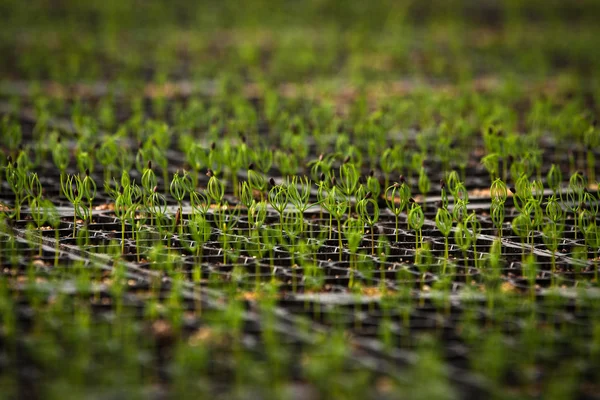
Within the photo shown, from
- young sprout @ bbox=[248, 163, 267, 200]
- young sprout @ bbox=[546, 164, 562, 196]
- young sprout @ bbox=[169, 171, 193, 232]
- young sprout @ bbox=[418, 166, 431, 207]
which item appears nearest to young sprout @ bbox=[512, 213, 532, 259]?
young sprout @ bbox=[546, 164, 562, 196]

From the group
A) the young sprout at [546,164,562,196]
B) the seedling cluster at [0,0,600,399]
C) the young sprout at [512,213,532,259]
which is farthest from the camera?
the young sprout at [546,164,562,196]

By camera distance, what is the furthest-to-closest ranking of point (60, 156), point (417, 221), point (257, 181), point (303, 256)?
point (60, 156) → point (257, 181) → point (417, 221) → point (303, 256)

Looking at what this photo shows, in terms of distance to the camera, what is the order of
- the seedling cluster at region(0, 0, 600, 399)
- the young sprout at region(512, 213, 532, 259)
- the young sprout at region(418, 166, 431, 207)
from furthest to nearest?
the young sprout at region(418, 166, 431, 207) → the young sprout at region(512, 213, 532, 259) → the seedling cluster at region(0, 0, 600, 399)

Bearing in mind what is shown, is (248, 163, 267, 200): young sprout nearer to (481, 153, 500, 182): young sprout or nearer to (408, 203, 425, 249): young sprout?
(408, 203, 425, 249): young sprout

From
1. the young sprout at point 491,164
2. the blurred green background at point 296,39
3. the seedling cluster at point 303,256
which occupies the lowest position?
the seedling cluster at point 303,256

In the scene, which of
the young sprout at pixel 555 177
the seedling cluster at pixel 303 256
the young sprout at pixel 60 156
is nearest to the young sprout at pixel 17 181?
the seedling cluster at pixel 303 256

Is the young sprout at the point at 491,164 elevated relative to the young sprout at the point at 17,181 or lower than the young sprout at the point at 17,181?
elevated

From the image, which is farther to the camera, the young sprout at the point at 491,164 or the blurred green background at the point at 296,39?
the blurred green background at the point at 296,39

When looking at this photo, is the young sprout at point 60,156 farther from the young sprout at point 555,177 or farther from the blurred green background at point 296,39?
the blurred green background at point 296,39

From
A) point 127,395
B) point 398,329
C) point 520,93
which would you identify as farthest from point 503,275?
point 520,93

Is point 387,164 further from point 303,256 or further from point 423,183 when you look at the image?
point 303,256

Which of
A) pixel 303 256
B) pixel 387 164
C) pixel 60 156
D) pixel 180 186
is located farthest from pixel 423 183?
pixel 60 156
